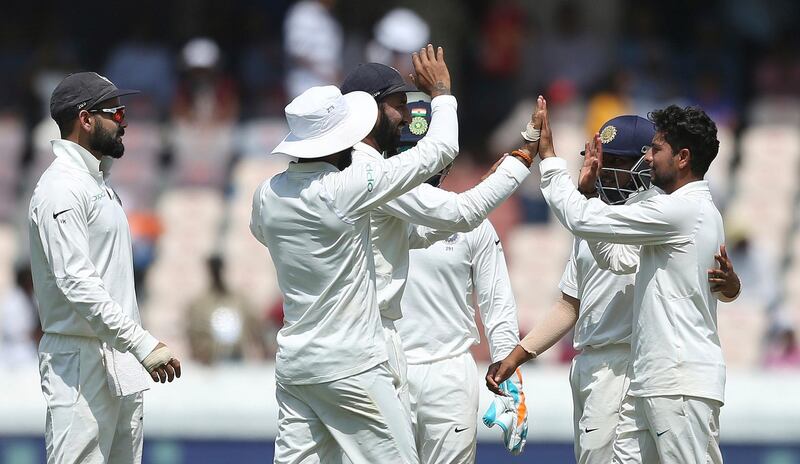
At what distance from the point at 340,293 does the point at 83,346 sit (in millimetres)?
1083

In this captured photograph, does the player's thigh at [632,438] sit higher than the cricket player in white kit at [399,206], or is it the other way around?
the cricket player in white kit at [399,206]

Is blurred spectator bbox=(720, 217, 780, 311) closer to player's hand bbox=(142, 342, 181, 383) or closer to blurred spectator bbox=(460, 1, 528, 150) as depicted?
blurred spectator bbox=(460, 1, 528, 150)

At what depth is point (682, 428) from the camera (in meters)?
5.79

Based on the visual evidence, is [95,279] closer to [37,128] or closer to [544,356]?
[544,356]

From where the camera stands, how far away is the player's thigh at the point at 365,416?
5.69 meters

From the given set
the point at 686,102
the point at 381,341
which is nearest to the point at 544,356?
the point at 686,102

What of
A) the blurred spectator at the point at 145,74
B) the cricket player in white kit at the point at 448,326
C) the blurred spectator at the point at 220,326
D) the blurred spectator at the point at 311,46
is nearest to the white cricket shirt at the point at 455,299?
the cricket player in white kit at the point at 448,326

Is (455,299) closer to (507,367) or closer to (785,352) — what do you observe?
(507,367)

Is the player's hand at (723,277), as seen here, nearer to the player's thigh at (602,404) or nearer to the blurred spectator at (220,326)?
the player's thigh at (602,404)

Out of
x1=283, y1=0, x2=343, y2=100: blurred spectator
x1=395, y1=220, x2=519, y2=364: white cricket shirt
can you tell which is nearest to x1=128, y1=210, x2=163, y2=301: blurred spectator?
x1=283, y1=0, x2=343, y2=100: blurred spectator

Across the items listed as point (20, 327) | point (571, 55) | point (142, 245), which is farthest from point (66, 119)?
point (571, 55)

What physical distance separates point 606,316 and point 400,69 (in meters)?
5.89

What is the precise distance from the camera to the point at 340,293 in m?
5.70

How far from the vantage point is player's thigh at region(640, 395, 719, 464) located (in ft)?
19.0
